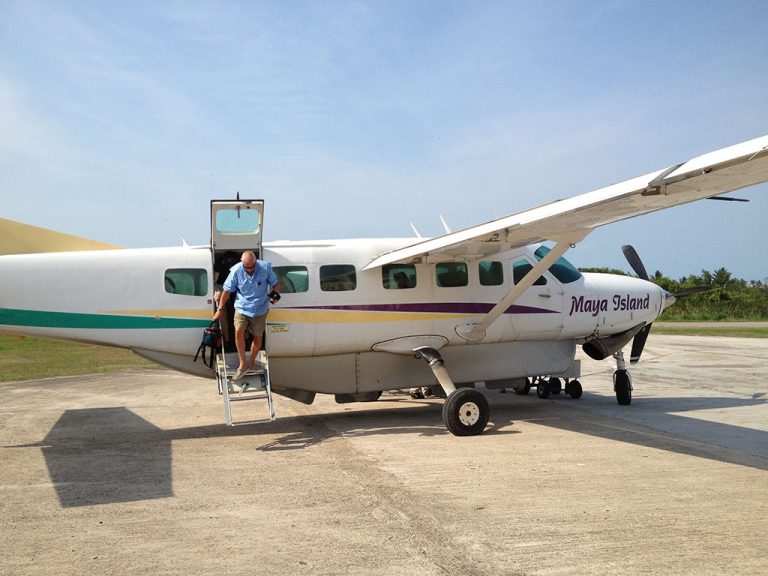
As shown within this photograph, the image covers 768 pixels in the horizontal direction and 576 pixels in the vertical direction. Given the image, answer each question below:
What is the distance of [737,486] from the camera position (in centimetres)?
652

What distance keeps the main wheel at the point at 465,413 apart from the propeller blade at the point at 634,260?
6.54 m

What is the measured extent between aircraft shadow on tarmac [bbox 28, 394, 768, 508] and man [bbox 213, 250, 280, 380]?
4.97 feet

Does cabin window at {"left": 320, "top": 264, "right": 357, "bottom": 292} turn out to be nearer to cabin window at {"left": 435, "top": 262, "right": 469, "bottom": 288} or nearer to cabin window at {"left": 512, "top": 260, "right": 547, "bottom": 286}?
cabin window at {"left": 435, "top": 262, "right": 469, "bottom": 288}

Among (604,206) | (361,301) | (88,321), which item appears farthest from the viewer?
(361,301)

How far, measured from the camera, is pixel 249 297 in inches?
365

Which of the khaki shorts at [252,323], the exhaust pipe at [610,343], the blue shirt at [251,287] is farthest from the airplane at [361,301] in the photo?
the blue shirt at [251,287]

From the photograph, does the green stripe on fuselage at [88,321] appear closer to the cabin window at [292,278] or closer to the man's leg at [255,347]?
the man's leg at [255,347]

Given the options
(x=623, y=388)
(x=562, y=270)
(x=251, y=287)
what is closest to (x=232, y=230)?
(x=251, y=287)

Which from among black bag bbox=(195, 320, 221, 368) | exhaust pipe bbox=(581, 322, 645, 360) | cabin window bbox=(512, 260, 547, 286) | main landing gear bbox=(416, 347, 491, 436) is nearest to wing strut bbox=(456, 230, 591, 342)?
cabin window bbox=(512, 260, 547, 286)

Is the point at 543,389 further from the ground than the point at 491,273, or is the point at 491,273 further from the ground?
the point at 491,273

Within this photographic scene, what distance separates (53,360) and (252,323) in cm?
1645

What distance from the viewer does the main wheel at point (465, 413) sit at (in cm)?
947

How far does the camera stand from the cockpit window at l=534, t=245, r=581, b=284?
11.7 meters

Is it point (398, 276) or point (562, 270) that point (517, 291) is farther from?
point (562, 270)
